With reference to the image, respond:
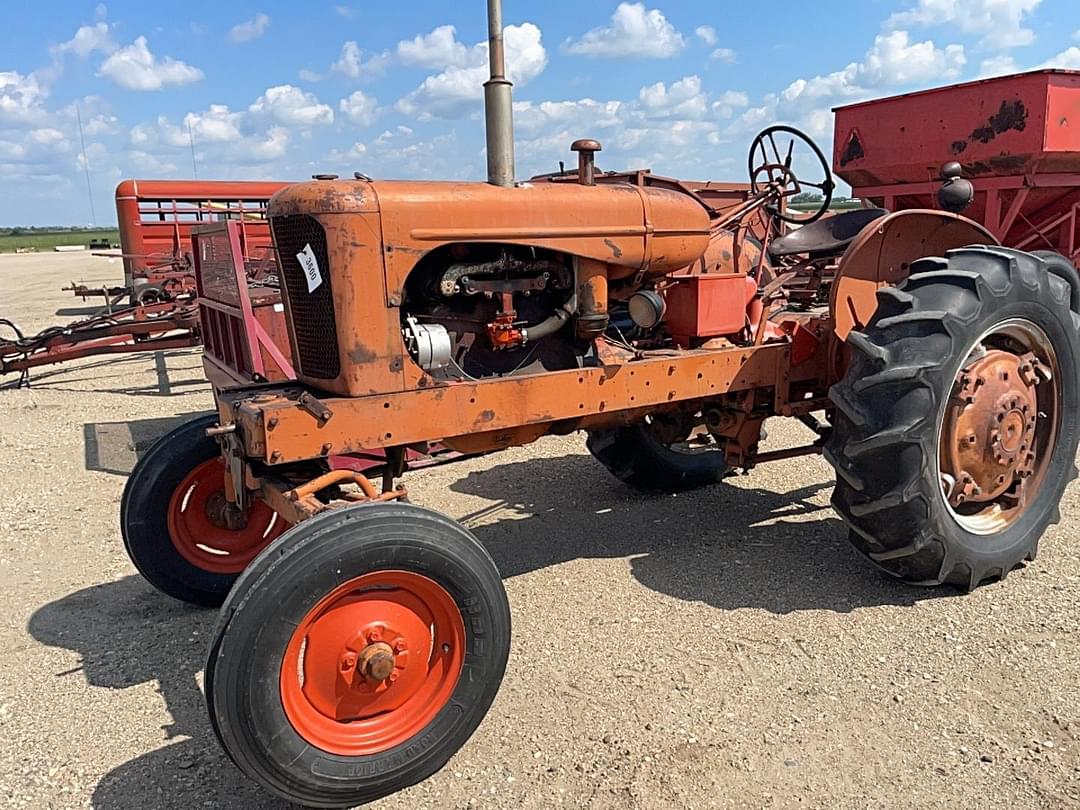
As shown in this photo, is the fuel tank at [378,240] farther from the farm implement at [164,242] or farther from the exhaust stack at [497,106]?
the farm implement at [164,242]

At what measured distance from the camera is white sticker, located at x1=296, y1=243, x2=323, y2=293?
282 centimetres

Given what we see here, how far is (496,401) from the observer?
9.88 feet

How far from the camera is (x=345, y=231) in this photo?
2732 mm

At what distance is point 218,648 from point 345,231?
1.29 m

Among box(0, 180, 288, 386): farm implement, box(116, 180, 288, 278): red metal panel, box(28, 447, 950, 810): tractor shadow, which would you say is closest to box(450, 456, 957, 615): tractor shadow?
box(28, 447, 950, 810): tractor shadow

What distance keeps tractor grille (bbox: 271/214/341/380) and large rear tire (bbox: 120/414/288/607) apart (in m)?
0.87

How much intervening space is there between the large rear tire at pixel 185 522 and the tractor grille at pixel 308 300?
2.85ft

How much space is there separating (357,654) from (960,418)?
254 cm

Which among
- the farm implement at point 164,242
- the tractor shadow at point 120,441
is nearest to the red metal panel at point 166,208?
the farm implement at point 164,242

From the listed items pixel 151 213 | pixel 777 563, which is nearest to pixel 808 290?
pixel 777 563

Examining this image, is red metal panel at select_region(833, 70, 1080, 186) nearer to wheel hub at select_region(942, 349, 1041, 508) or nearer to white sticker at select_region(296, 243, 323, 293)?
wheel hub at select_region(942, 349, 1041, 508)

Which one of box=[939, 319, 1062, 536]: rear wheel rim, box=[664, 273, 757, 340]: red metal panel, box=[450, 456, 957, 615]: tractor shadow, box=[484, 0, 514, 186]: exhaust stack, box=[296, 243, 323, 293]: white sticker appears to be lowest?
box=[450, 456, 957, 615]: tractor shadow

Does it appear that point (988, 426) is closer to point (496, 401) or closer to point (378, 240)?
point (496, 401)

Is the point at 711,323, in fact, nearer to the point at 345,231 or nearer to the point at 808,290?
the point at 808,290
